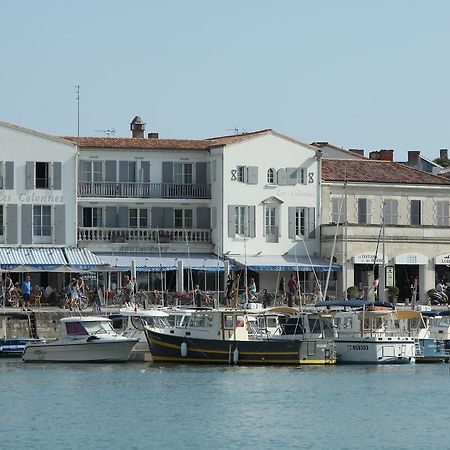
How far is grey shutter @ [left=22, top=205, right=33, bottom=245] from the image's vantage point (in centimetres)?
9294

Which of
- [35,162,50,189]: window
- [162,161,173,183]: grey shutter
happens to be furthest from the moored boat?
[162,161,173,183]: grey shutter

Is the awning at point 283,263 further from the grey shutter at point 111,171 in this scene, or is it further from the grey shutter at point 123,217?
the grey shutter at point 111,171

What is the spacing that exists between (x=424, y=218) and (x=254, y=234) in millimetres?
10996

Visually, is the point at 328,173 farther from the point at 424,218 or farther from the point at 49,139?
the point at 49,139

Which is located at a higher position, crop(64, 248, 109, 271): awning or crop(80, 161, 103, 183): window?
crop(80, 161, 103, 183): window

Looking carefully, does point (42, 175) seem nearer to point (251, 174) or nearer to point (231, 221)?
point (231, 221)

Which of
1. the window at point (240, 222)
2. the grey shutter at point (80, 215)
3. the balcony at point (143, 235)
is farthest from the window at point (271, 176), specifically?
the grey shutter at point (80, 215)

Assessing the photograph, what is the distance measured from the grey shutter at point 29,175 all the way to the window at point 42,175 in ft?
→ 1.08

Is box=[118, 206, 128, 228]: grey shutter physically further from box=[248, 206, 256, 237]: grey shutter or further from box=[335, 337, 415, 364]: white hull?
box=[335, 337, 415, 364]: white hull

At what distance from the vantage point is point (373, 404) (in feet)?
213

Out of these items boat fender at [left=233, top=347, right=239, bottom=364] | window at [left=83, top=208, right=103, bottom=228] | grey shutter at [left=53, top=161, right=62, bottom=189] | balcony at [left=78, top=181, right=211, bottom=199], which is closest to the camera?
boat fender at [left=233, top=347, right=239, bottom=364]

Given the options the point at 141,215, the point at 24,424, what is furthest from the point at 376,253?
the point at 24,424

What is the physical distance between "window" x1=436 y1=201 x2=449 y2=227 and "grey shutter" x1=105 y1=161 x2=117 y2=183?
19806 millimetres

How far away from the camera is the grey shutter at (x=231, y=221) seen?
97312 mm
